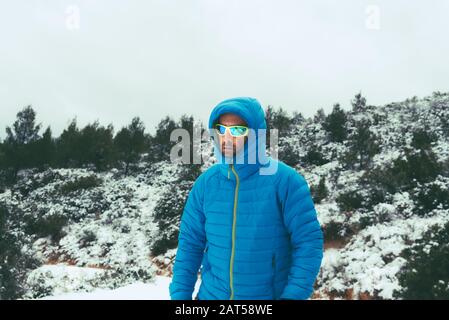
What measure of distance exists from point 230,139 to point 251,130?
0.10m

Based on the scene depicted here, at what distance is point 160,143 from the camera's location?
1980 cm

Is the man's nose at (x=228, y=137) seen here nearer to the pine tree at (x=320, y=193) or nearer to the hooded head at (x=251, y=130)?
the hooded head at (x=251, y=130)

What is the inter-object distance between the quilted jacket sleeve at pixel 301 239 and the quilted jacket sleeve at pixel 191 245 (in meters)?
0.42

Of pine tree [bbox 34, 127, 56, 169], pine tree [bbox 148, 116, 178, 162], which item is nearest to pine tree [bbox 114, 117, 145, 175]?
pine tree [bbox 148, 116, 178, 162]

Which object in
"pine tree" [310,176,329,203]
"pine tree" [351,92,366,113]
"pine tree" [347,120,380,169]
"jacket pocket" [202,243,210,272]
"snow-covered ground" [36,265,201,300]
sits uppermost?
"pine tree" [351,92,366,113]

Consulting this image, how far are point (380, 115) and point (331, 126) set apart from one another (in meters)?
4.07

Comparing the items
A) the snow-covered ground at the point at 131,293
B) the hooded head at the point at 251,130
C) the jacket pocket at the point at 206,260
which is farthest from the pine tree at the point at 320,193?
the hooded head at the point at 251,130

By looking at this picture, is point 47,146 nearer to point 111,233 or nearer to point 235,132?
point 111,233

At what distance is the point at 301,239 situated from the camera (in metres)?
1.49

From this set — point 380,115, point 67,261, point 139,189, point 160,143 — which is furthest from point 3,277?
point 380,115

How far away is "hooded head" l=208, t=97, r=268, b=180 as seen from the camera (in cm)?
157

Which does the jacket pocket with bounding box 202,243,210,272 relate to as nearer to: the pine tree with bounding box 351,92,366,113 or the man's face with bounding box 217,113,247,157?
the man's face with bounding box 217,113,247,157

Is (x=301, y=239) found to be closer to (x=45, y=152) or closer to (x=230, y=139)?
(x=230, y=139)

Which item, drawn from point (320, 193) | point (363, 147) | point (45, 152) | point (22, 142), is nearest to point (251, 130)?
point (320, 193)
